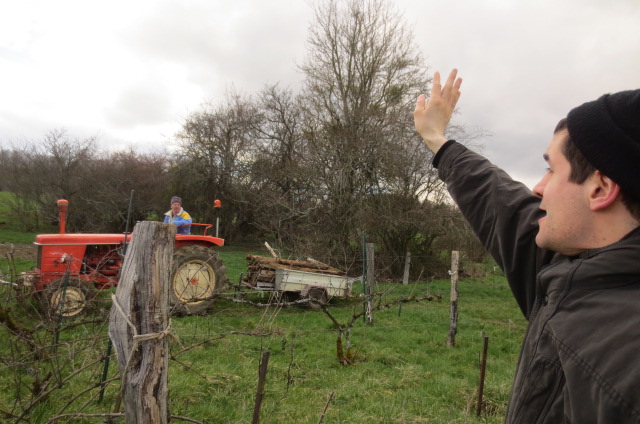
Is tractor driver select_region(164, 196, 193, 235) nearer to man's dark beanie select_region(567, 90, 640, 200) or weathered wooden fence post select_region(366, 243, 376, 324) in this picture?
weathered wooden fence post select_region(366, 243, 376, 324)

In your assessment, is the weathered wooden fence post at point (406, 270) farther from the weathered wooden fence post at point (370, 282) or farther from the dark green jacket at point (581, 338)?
the dark green jacket at point (581, 338)

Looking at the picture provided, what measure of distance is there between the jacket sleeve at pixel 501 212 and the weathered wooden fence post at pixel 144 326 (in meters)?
1.28

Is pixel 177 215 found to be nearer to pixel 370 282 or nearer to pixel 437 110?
pixel 370 282

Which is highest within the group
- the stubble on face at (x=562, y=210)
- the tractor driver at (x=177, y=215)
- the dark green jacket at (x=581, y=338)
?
the tractor driver at (x=177, y=215)

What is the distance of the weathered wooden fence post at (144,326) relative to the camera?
1.82 m

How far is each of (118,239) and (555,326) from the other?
7872 mm

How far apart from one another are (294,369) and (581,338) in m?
4.58

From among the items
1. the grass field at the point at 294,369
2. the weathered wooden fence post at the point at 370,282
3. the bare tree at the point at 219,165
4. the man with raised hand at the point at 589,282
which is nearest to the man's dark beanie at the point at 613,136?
the man with raised hand at the point at 589,282

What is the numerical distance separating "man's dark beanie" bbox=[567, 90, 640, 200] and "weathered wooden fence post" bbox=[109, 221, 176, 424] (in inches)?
63.4

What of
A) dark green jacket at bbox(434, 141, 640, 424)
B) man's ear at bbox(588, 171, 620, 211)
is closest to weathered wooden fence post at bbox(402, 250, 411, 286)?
dark green jacket at bbox(434, 141, 640, 424)

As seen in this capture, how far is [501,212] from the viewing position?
148 cm

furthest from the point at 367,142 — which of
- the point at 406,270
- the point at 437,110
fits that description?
the point at 437,110

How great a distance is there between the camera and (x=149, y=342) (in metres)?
1.86

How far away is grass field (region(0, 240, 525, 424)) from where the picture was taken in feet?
12.2
